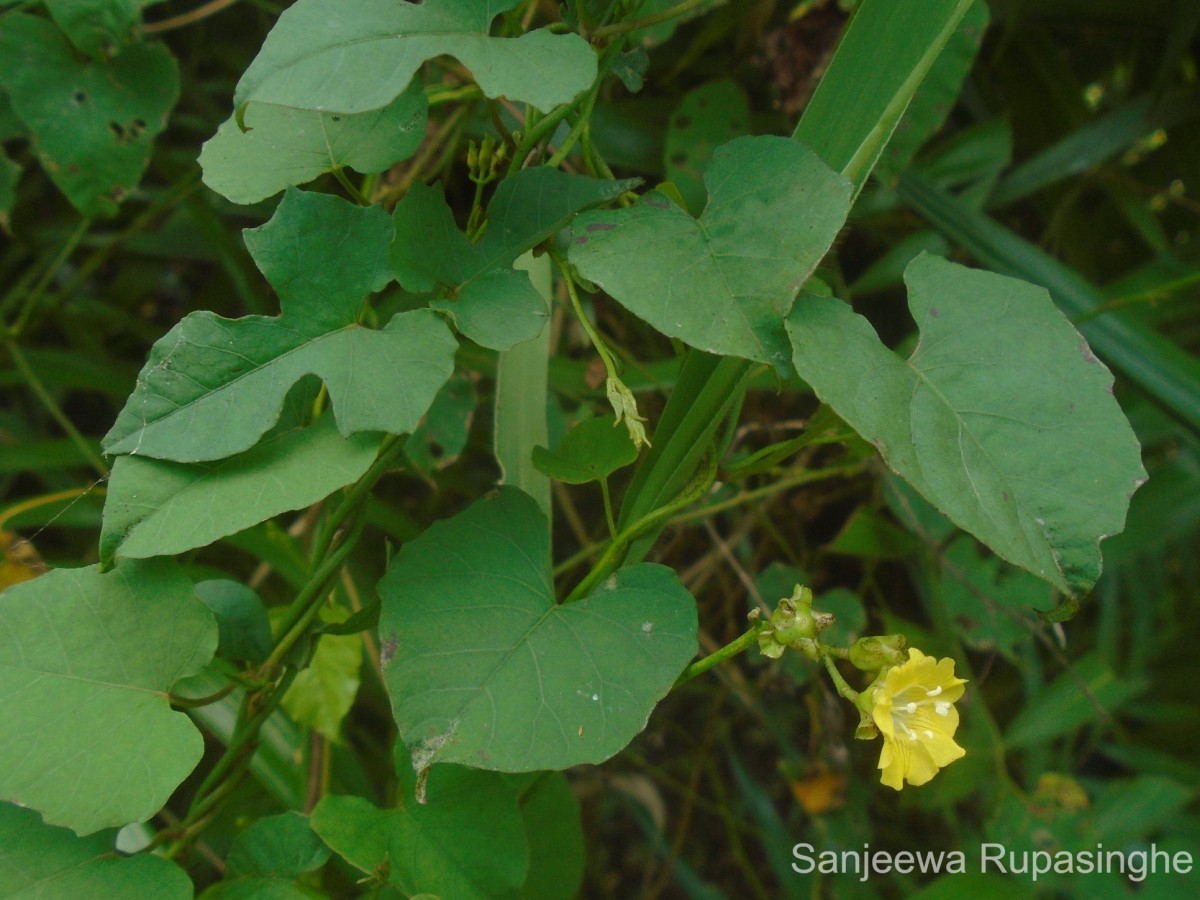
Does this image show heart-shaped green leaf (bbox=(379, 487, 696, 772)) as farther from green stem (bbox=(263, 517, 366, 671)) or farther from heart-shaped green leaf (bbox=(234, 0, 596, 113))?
heart-shaped green leaf (bbox=(234, 0, 596, 113))

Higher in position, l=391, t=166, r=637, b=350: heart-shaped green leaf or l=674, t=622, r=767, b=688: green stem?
l=391, t=166, r=637, b=350: heart-shaped green leaf

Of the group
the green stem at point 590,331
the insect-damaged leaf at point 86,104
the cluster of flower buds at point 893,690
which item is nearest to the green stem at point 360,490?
the green stem at point 590,331

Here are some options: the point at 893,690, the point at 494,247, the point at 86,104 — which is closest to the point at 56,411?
the point at 86,104

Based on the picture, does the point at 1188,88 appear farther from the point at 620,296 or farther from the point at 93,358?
the point at 93,358

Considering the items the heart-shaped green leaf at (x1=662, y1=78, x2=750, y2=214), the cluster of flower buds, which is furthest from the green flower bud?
the heart-shaped green leaf at (x1=662, y1=78, x2=750, y2=214)

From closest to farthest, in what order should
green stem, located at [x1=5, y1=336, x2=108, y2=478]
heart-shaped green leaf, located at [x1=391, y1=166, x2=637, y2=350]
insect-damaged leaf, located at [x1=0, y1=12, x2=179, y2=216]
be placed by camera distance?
heart-shaped green leaf, located at [x1=391, y1=166, x2=637, y2=350], insect-damaged leaf, located at [x1=0, y1=12, x2=179, y2=216], green stem, located at [x1=5, y1=336, x2=108, y2=478]

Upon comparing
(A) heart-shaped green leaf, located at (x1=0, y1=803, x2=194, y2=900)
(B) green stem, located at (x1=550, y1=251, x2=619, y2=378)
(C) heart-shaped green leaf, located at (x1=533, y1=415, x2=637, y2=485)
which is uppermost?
(B) green stem, located at (x1=550, y1=251, x2=619, y2=378)

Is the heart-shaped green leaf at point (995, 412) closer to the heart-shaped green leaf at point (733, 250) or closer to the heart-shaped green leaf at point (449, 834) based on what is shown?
the heart-shaped green leaf at point (733, 250)
